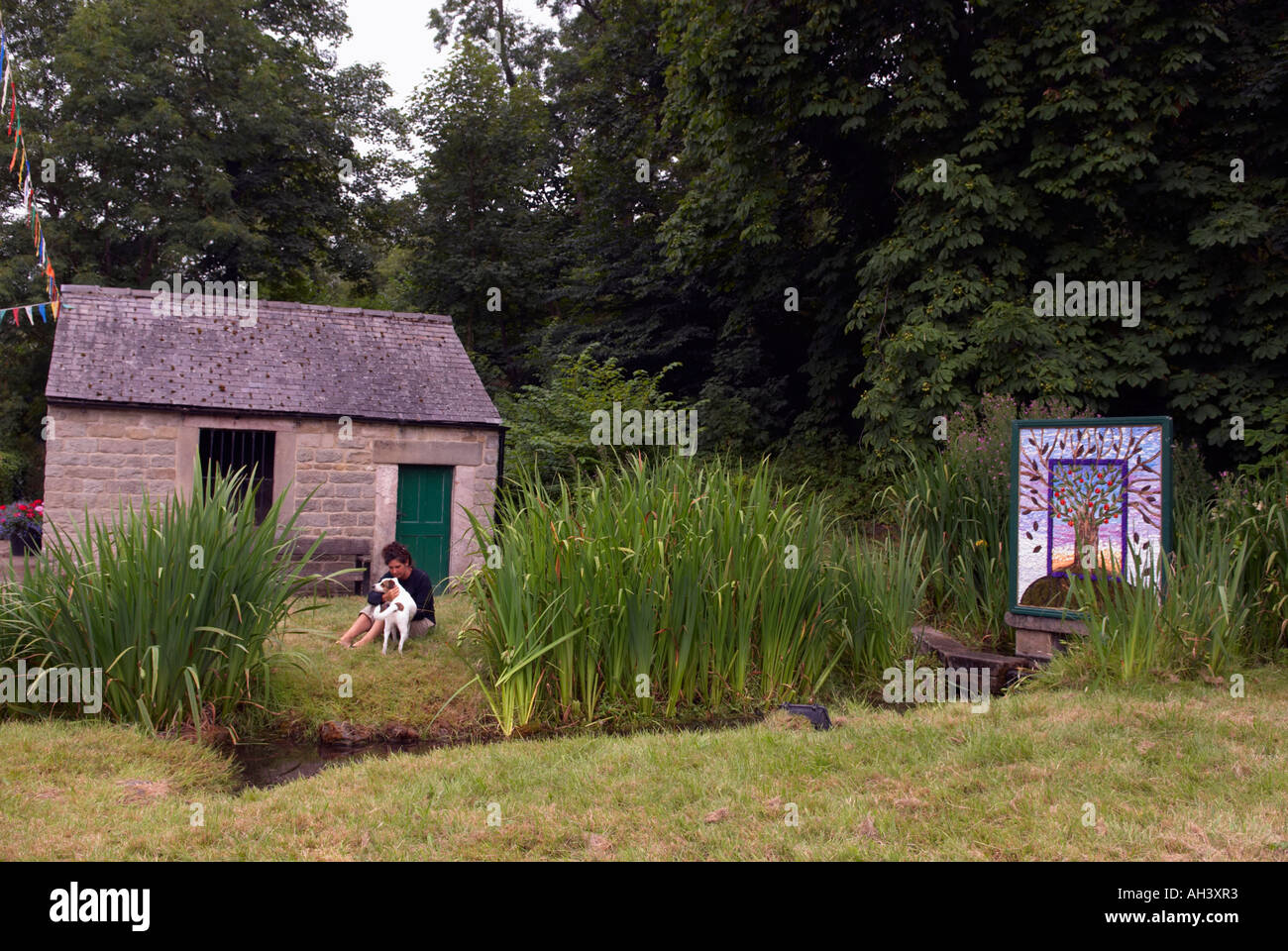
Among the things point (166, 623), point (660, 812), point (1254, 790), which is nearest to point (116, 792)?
point (166, 623)

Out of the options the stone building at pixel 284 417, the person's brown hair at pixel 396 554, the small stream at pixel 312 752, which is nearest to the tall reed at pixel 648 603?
the small stream at pixel 312 752

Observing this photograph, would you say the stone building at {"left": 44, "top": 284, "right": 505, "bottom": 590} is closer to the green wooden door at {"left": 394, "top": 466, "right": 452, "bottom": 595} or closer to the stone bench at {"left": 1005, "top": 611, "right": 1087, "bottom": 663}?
the green wooden door at {"left": 394, "top": 466, "right": 452, "bottom": 595}

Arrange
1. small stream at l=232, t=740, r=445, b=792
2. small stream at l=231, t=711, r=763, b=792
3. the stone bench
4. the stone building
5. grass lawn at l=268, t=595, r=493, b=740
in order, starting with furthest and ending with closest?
the stone building < the stone bench < grass lawn at l=268, t=595, r=493, b=740 < small stream at l=231, t=711, r=763, b=792 < small stream at l=232, t=740, r=445, b=792

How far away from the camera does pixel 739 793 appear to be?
4.91 metres

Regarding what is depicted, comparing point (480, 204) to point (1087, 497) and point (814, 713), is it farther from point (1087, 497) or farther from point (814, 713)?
point (814, 713)

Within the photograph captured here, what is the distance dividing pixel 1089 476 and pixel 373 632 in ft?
20.8

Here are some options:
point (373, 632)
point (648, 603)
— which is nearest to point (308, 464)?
point (373, 632)

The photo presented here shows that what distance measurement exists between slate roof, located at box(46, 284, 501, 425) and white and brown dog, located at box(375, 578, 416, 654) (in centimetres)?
467

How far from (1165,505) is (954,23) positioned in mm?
9961

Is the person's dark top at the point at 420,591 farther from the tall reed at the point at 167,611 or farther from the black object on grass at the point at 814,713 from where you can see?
the black object on grass at the point at 814,713

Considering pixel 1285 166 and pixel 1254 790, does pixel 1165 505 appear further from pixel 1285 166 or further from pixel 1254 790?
pixel 1285 166

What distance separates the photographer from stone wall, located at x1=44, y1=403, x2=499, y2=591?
12.0 m

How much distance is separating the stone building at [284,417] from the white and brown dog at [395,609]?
2638 mm

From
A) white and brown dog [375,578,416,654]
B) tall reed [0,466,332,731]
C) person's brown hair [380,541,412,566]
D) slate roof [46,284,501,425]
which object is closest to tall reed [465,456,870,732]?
white and brown dog [375,578,416,654]
